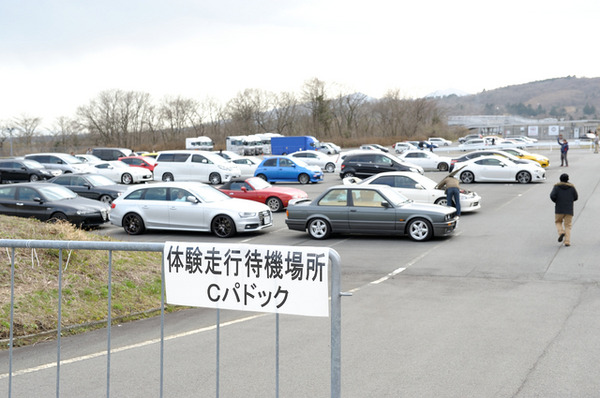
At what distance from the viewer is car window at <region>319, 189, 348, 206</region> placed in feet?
56.7

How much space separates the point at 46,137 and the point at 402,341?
118 m

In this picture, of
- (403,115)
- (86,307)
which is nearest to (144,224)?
(86,307)

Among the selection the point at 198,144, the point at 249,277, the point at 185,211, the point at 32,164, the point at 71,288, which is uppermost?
the point at 198,144

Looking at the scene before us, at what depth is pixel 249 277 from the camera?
367cm

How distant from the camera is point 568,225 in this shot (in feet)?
49.4

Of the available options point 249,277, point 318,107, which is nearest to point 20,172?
point 249,277

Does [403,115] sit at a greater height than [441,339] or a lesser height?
greater

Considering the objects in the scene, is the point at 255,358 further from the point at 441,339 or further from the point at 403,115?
the point at 403,115

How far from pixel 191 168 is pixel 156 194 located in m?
17.9

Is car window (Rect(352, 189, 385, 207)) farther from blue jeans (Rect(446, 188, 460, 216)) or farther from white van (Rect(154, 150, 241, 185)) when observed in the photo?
white van (Rect(154, 150, 241, 185))

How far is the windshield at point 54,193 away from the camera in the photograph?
65.5 ft

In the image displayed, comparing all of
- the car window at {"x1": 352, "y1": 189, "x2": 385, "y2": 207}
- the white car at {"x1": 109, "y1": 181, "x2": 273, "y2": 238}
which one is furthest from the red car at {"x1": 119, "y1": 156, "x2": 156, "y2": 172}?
the car window at {"x1": 352, "y1": 189, "x2": 385, "y2": 207}

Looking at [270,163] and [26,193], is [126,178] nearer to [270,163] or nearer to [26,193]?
[270,163]

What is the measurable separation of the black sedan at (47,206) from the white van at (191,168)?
51.7 ft
